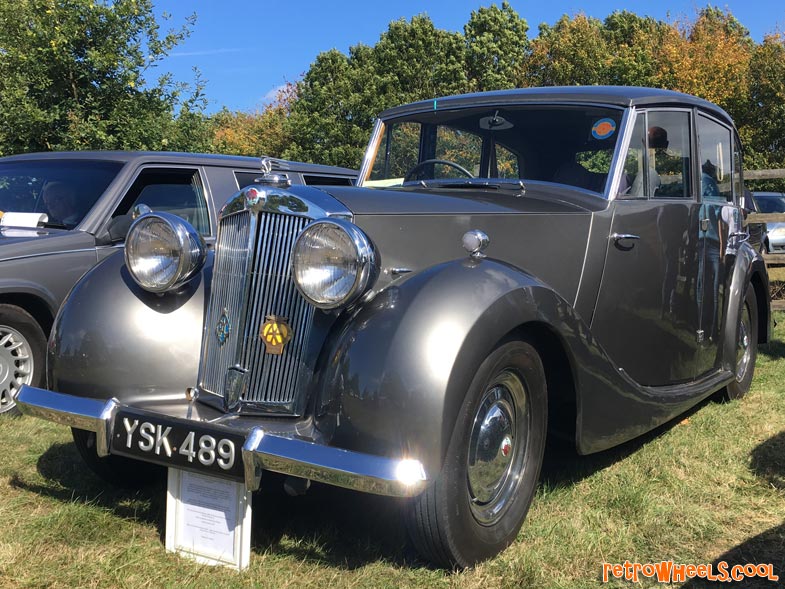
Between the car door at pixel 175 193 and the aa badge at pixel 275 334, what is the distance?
8.68 feet

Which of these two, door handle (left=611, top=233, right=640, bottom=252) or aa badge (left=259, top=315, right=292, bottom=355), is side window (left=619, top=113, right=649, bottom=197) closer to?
door handle (left=611, top=233, right=640, bottom=252)

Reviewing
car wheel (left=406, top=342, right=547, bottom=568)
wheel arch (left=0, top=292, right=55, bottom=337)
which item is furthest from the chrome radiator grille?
wheel arch (left=0, top=292, right=55, bottom=337)

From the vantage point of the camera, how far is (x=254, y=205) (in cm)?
246

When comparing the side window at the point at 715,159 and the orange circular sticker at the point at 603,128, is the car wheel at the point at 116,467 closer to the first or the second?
the orange circular sticker at the point at 603,128

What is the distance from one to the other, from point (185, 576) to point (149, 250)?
1178 mm

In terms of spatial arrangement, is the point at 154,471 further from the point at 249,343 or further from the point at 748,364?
the point at 748,364

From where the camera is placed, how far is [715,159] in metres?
4.33

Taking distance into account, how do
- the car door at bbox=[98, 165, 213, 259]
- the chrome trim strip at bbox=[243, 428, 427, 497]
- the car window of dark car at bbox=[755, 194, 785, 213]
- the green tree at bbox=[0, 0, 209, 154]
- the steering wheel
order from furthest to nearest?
the car window of dark car at bbox=[755, 194, 785, 213] → the green tree at bbox=[0, 0, 209, 154] → the car door at bbox=[98, 165, 213, 259] → the steering wheel → the chrome trim strip at bbox=[243, 428, 427, 497]

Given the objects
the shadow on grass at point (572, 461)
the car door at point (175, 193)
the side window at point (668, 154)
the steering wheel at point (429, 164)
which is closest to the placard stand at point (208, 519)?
the shadow on grass at point (572, 461)

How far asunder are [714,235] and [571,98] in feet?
4.20

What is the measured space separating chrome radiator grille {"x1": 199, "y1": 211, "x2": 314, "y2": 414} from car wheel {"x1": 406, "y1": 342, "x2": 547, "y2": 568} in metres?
0.56

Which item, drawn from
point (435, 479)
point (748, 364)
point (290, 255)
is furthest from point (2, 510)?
point (748, 364)

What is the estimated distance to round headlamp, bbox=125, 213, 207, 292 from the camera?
→ 106 inches

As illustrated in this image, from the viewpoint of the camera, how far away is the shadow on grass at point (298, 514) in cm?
254
